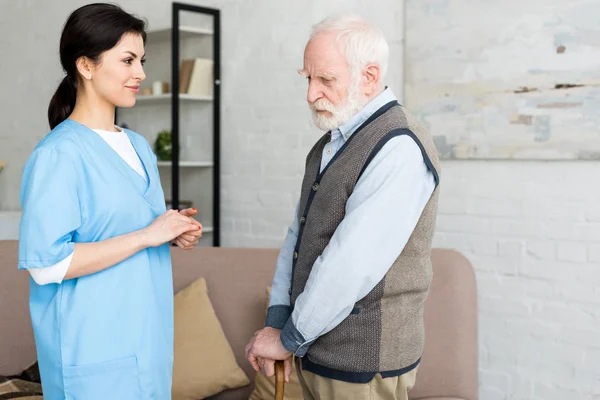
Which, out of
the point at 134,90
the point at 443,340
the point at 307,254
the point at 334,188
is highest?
the point at 134,90

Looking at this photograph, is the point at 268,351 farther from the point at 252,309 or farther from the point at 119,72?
the point at 252,309

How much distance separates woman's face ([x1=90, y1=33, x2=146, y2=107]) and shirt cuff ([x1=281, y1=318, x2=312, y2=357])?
2.13ft

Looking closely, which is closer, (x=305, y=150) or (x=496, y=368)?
(x=496, y=368)

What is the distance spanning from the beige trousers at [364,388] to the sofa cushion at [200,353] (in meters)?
0.95

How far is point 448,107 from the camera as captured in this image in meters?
2.87

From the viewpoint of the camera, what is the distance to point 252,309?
2.65 m

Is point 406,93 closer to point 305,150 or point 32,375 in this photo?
→ point 305,150

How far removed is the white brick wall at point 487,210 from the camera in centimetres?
252

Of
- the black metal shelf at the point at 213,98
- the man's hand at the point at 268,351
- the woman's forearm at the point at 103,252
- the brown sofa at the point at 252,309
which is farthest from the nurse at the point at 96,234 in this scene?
the black metal shelf at the point at 213,98

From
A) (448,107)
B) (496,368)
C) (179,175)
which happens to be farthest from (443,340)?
(179,175)

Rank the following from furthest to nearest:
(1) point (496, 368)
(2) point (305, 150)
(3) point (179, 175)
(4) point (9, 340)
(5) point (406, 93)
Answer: (3) point (179, 175) → (2) point (305, 150) → (5) point (406, 93) → (1) point (496, 368) → (4) point (9, 340)

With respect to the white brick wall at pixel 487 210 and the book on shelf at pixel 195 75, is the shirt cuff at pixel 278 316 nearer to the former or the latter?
the white brick wall at pixel 487 210

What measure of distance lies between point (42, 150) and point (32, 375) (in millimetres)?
1240

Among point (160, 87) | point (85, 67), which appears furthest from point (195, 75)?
point (85, 67)
